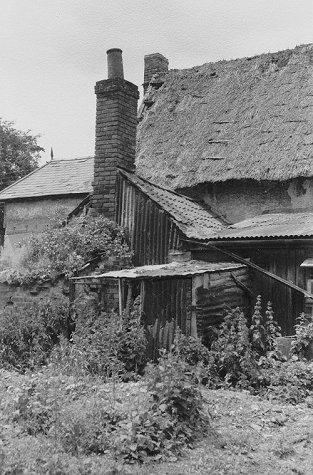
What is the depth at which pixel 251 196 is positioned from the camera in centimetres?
1298

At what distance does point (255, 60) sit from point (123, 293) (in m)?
9.94

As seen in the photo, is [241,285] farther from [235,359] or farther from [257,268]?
[235,359]

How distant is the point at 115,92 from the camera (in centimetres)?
1176

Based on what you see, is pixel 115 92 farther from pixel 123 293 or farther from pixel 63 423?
pixel 63 423

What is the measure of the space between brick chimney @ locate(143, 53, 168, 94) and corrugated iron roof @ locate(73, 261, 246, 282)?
951 cm

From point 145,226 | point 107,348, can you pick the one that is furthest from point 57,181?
point 107,348

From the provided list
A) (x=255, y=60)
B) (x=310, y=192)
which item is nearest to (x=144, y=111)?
(x=255, y=60)

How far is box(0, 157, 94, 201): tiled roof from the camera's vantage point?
16.3 m

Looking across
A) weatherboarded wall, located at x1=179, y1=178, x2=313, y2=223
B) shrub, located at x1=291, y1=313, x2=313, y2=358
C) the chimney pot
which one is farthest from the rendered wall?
shrub, located at x1=291, y1=313, x2=313, y2=358

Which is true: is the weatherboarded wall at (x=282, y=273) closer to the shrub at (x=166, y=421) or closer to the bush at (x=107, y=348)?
the bush at (x=107, y=348)

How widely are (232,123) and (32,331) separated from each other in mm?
7882

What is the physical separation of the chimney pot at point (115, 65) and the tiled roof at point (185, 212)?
2171mm

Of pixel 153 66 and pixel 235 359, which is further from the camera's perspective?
pixel 153 66

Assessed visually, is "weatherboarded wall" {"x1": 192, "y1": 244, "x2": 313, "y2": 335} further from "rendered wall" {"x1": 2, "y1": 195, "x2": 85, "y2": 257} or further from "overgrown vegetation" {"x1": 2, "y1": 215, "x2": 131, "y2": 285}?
"rendered wall" {"x1": 2, "y1": 195, "x2": 85, "y2": 257}
